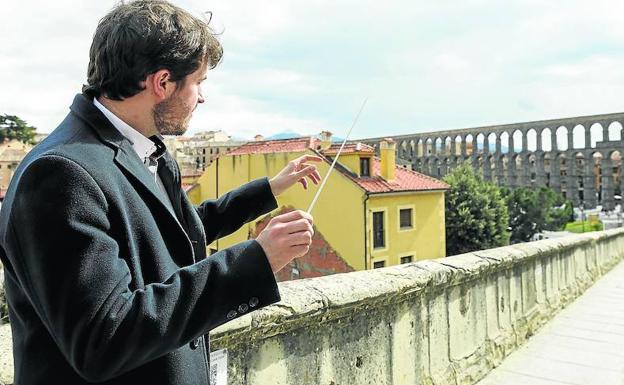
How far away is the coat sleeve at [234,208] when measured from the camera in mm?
2037

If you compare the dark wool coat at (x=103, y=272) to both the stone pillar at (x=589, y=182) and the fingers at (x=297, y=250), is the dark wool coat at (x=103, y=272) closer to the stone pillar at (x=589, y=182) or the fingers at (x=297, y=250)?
the fingers at (x=297, y=250)

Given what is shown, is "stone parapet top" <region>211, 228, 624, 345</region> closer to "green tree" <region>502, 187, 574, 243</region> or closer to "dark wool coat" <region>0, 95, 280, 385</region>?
"dark wool coat" <region>0, 95, 280, 385</region>

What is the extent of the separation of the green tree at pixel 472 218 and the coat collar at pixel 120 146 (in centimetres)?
3193

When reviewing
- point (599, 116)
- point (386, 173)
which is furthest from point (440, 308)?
point (599, 116)

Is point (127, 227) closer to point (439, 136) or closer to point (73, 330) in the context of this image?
point (73, 330)

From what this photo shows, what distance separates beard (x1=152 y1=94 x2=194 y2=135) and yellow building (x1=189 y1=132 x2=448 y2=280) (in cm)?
1991

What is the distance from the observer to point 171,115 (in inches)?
56.7

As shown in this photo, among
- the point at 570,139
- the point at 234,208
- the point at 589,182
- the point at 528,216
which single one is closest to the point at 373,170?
the point at 234,208

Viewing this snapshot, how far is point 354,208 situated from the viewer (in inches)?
890

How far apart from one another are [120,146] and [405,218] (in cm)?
2356

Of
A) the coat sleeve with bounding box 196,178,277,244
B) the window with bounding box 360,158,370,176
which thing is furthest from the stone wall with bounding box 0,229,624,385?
the window with bounding box 360,158,370,176

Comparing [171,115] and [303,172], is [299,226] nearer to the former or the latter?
[171,115]

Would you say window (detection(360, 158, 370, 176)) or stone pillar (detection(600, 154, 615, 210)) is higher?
window (detection(360, 158, 370, 176))

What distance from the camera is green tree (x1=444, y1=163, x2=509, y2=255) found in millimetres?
33062
